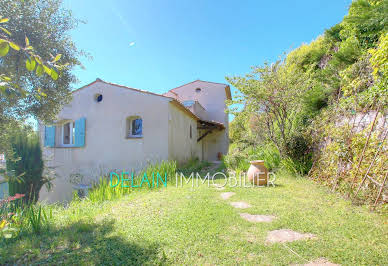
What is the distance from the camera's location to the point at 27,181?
6.91 metres

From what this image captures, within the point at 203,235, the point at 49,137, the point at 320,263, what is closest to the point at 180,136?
the point at 49,137

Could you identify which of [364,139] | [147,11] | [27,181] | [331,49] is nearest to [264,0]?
[331,49]

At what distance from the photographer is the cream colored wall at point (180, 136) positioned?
923 centimetres

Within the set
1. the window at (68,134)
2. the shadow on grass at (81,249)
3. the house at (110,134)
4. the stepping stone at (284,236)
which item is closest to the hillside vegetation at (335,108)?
the stepping stone at (284,236)

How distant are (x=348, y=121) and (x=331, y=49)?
551cm

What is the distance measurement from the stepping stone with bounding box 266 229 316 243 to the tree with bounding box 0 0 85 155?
3.97 meters

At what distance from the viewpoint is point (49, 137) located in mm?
10680

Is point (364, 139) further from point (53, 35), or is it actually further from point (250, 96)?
point (53, 35)

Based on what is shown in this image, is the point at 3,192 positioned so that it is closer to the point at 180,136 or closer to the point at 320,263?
the point at 180,136

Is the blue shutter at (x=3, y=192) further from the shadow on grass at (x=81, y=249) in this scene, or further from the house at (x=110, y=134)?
the shadow on grass at (x=81, y=249)

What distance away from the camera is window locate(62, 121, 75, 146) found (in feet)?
35.7

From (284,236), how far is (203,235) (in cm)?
118

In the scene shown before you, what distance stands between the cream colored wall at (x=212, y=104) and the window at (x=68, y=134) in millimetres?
8816

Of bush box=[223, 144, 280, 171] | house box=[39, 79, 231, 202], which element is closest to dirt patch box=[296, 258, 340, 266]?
bush box=[223, 144, 280, 171]
